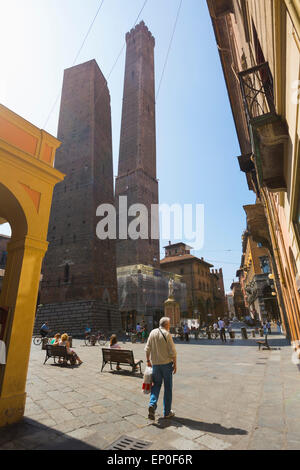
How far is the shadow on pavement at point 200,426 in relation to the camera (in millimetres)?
3150

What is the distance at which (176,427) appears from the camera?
3340 mm

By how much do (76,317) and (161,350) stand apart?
20.2m

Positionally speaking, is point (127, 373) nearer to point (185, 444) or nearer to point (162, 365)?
point (162, 365)

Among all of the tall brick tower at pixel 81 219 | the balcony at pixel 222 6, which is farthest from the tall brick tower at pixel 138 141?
the balcony at pixel 222 6

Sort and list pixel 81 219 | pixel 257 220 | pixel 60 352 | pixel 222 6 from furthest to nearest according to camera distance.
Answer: pixel 81 219
pixel 257 220
pixel 222 6
pixel 60 352

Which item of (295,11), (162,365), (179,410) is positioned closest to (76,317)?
(179,410)

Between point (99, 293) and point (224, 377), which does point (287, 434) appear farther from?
point (99, 293)

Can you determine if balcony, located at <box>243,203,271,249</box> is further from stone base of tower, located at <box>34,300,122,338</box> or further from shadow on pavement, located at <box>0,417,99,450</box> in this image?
stone base of tower, located at <box>34,300,122,338</box>

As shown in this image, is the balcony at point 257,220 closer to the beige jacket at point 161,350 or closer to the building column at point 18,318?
the beige jacket at point 161,350

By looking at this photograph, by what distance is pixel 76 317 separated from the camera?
22.1 m

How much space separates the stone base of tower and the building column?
1791 cm

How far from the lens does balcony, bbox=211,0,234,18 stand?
10134 millimetres

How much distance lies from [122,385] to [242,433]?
348 cm

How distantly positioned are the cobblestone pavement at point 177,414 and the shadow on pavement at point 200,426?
1 centimetres
